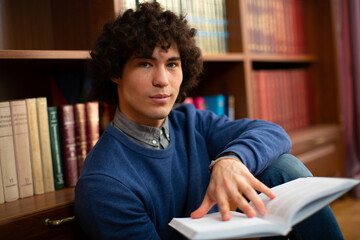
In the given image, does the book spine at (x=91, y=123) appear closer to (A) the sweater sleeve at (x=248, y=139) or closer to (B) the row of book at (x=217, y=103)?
(A) the sweater sleeve at (x=248, y=139)

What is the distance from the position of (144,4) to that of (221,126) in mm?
460

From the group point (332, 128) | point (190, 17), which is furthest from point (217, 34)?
point (332, 128)

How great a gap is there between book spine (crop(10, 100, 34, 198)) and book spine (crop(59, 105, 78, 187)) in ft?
0.36

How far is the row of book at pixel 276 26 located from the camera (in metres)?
1.63

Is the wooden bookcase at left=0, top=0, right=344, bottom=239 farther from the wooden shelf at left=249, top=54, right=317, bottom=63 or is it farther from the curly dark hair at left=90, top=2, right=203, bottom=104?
the curly dark hair at left=90, top=2, right=203, bottom=104

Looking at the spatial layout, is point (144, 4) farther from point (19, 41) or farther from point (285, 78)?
point (285, 78)

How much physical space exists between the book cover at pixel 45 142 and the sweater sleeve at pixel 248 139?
501mm

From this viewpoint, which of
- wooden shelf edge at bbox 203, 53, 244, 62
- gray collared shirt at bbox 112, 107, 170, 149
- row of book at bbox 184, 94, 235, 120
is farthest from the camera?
row of book at bbox 184, 94, 235, 120

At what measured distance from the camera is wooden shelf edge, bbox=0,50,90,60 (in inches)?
34.4

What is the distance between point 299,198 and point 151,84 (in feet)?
1.51

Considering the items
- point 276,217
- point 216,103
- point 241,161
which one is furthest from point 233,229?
point 216,103

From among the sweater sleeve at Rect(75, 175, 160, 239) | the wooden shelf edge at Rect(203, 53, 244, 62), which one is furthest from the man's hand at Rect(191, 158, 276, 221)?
the wooden shelf edge at Rect(203, 53, 244, 62)

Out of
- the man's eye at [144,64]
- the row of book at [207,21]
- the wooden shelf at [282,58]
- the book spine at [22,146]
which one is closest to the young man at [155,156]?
the man's eye at [144,64]

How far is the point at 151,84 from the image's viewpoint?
869mm
